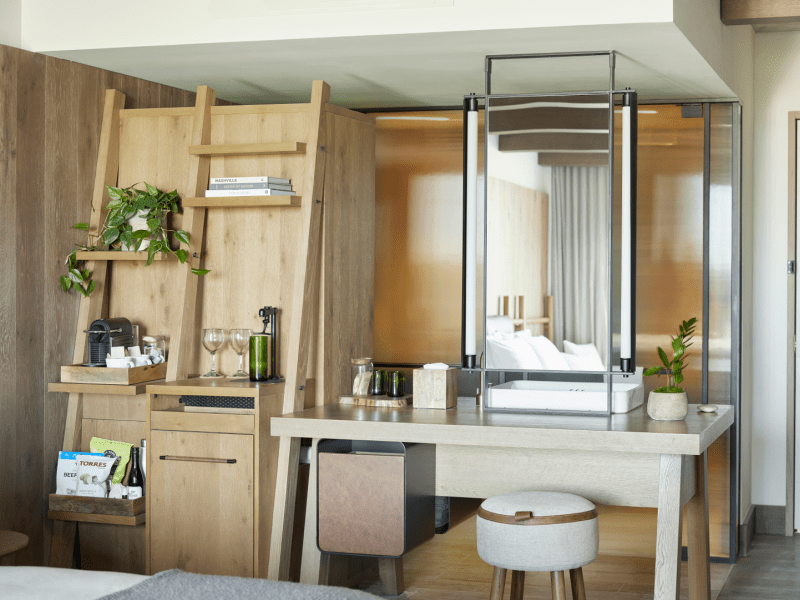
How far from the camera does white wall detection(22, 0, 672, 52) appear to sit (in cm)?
325

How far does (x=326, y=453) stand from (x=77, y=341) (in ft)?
3.88

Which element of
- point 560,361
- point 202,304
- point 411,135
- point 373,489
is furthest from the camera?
point 411,135

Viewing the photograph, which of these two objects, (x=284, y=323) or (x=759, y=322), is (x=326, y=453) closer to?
(x=284, y=323)

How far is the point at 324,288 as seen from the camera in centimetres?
386

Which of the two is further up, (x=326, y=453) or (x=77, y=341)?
(x=77, y=341)

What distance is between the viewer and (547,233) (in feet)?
12.2

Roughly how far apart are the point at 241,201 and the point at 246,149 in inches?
8.1

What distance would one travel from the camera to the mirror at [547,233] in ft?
11.9

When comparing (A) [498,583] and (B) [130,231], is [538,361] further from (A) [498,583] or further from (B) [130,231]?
(B) [130,231]

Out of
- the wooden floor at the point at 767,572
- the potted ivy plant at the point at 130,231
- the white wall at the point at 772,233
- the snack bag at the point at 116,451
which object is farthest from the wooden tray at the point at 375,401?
the white wall at the point at 772,233

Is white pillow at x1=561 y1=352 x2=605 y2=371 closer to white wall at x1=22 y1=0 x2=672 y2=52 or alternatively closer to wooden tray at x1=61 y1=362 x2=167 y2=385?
white wall at x1=22 y1=0 x2=672 y2=52

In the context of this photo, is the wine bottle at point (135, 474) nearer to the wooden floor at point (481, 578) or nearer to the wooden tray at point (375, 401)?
the wooden tray at point (375, 401)

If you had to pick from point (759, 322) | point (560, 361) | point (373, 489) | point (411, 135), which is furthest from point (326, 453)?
point (759, 322)

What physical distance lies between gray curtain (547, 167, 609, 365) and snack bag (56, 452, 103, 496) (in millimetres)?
1897
